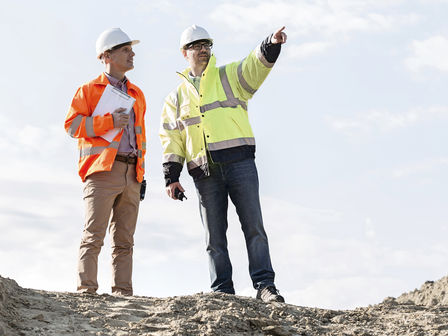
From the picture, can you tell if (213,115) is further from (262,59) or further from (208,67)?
(262,59)

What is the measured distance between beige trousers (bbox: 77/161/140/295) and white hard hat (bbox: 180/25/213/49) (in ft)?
4.78

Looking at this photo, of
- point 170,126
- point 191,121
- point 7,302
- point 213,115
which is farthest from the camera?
point 170,126

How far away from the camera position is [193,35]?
279 inches

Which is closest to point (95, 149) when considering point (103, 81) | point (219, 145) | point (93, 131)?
point (93, 131)

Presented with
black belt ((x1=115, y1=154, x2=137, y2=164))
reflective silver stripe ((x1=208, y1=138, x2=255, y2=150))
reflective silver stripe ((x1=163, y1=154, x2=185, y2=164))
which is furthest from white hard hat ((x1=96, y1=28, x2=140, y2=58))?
reflective silver stripe ((x1=208, y1=138, x2=255, y2=150))

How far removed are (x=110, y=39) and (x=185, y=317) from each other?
291cm

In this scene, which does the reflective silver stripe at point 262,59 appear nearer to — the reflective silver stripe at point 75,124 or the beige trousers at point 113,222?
the beige trousers at point 113,222

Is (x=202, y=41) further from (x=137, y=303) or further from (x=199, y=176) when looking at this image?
(x=137, y=303)

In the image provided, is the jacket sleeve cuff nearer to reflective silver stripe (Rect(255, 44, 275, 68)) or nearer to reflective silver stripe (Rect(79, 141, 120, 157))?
reflective silver stripe (Rect(79, 141, 120, 157))

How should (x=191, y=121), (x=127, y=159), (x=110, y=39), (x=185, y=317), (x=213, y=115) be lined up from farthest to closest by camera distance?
(x=191, y=121), (x=213, y=115), (x=110, y=39), (x=127, y=159), (x=185, y=317)

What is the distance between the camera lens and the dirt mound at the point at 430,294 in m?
10.4

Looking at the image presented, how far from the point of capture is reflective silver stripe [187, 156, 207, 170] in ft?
22.8

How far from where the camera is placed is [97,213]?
6.61m

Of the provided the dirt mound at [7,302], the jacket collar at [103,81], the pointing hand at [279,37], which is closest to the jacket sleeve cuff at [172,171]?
the jacket collar at [103,81]
